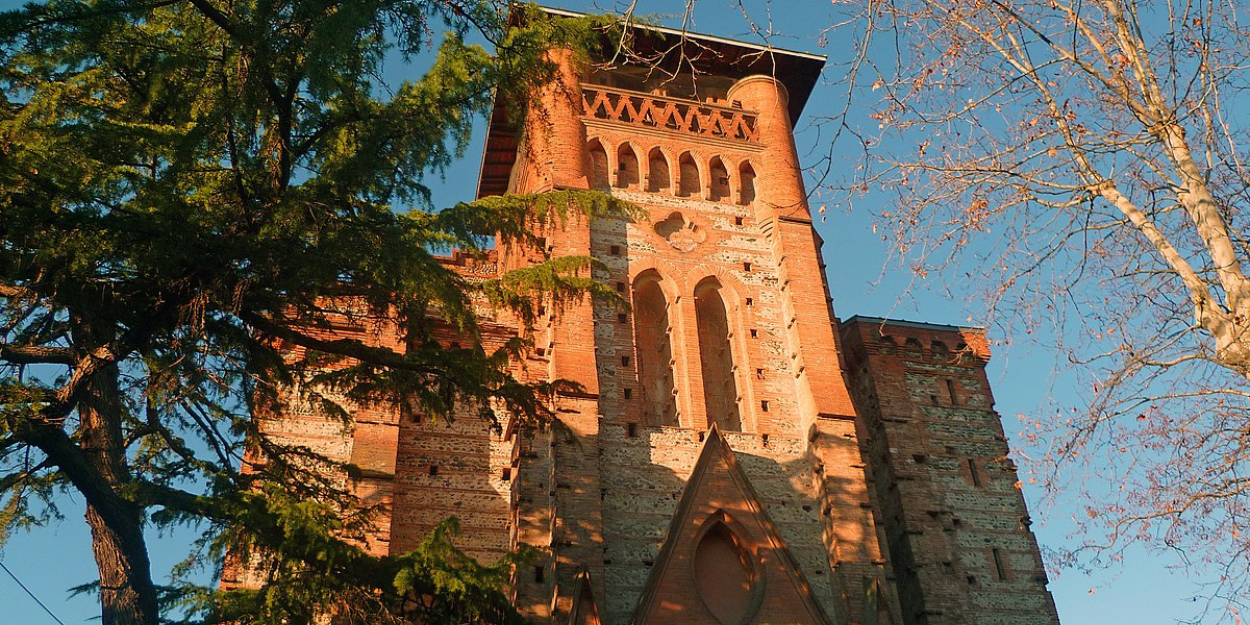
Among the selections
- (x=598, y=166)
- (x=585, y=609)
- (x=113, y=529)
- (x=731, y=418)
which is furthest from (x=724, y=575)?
(x=598, y=166)

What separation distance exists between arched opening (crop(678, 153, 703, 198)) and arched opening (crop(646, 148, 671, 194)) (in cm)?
28

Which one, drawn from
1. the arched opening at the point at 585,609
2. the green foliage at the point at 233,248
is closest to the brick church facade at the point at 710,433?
the arched opening at the point at 585,609

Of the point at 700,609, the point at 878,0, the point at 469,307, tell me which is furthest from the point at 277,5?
the point at 700,609

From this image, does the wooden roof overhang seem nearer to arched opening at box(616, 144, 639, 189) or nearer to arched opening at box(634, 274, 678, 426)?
arched opening at box(616, 144, 639, 189)

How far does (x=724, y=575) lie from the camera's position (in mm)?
15000

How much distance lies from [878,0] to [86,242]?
6629 millimetres

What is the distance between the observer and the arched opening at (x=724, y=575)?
14578 millimetres

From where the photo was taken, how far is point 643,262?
1870cm

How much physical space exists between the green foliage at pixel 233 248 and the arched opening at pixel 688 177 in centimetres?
886

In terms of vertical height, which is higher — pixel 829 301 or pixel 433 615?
pixel 829 301

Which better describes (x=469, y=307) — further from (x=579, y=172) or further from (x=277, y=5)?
(x=579, y=172)

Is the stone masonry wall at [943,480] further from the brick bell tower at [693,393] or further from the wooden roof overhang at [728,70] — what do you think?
the wooden roof overhang at [728,70]

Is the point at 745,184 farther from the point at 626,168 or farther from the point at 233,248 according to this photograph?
the point at 233,248

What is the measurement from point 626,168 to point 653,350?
3977 millimetres
